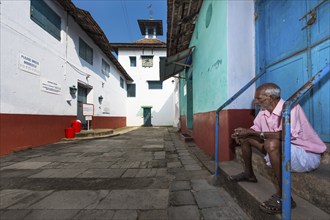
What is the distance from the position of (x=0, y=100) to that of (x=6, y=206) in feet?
11.3

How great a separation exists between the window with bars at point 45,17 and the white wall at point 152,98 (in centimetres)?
1121

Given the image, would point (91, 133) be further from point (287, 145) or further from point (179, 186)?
point (287, 145)

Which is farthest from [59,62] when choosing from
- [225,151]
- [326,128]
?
[326,128]

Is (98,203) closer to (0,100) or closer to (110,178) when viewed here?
(110,178)

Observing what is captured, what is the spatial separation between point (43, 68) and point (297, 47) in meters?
6.95

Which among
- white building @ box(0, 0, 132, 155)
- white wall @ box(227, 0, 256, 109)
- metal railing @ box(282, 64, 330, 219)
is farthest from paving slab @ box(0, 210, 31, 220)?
white building @ box(0, 0, 132, 155)

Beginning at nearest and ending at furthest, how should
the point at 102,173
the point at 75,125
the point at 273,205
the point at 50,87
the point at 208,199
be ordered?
the point at 273,205, the point at 208,199, the point at 102,173, the point at 50,87, the point at 75,125

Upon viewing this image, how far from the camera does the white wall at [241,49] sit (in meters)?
2.95

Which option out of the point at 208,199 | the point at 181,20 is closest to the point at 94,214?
the point at 208,199

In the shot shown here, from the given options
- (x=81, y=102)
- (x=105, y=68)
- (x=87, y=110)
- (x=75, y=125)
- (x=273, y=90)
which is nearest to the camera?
(x=273, y=90)

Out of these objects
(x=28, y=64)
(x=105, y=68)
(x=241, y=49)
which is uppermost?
(x=105, y=68)

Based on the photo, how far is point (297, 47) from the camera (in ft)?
7.53

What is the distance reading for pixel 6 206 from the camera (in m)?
1.99

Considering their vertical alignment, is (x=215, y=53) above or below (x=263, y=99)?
above
